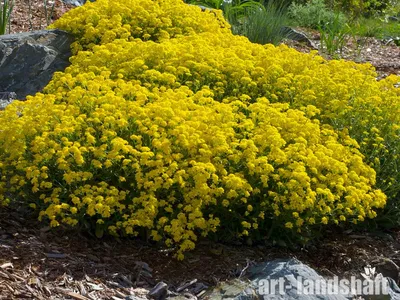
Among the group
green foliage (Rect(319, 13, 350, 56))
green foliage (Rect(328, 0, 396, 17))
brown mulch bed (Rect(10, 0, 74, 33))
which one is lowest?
green foliage (Rect(328, 0, 396, 17))

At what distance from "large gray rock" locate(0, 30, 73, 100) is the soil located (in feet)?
7.45

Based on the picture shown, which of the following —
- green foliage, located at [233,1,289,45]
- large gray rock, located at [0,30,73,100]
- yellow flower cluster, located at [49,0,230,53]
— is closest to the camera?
large gray rock, located at [0,30,73,100]

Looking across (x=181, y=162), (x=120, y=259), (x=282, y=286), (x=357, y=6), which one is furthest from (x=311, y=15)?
(x=282, y=286)

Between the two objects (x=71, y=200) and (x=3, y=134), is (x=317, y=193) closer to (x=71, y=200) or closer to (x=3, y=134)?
(x=71, y=200)

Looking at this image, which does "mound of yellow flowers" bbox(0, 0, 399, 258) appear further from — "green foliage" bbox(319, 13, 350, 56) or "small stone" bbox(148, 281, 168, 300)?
"green foliage" bbox(319, 13, 350, 56)

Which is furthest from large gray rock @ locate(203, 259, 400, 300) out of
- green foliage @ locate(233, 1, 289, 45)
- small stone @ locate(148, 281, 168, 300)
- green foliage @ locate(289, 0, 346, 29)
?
green foliage @ locate(289, 0, 346, 29)

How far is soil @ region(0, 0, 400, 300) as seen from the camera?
3.84 meters

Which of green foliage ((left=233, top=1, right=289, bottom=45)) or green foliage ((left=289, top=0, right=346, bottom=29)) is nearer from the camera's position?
green foliage ((left=233, top=1, right=289, bottom=45))

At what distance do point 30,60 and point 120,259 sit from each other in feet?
10.4

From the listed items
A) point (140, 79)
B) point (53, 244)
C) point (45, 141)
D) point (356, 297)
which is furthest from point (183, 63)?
point (356, 297)

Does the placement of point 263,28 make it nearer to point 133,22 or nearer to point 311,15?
point 133,22

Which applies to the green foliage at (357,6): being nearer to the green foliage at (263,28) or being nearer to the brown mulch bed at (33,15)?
the green foliage at (263,28)

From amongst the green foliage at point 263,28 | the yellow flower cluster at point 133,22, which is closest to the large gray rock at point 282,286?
the yellow flower cluster at point 133,22

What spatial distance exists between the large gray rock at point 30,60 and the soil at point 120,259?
227 cm
